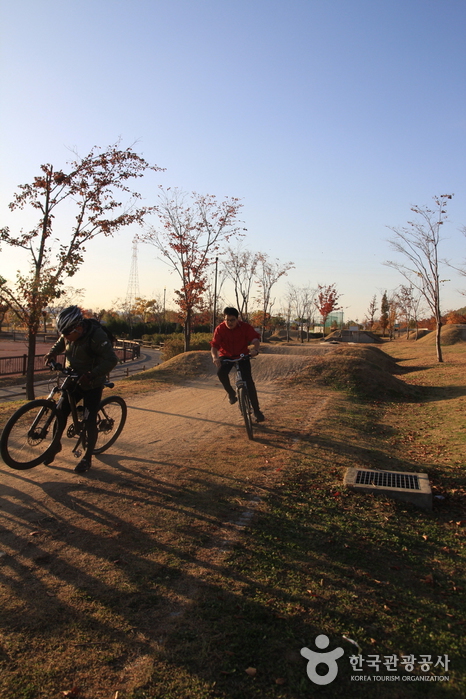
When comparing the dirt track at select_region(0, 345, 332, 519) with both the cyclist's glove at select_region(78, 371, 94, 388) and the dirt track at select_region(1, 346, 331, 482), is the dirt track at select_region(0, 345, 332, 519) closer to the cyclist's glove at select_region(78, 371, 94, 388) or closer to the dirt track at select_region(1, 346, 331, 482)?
the dirt track at select_region(1, 346, 331, 482)

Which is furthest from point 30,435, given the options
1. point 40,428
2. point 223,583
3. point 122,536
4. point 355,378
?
point 355,378

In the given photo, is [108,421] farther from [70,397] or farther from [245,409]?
[245,409]

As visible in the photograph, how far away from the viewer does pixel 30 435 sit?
16.1 ft

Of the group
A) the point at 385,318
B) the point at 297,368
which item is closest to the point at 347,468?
the point at 297,368

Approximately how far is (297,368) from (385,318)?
6375 cm

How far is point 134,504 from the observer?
4.29 m

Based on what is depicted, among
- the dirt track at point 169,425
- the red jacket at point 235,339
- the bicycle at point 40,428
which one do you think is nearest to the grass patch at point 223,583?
the dirt track at point 169,425

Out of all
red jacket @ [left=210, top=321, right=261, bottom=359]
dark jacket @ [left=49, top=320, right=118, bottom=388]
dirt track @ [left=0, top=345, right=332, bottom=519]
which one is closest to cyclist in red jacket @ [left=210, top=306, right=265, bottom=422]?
red jacket @ [left=210, top=321, right=261, bottom=359]

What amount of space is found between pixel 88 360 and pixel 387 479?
3.39m

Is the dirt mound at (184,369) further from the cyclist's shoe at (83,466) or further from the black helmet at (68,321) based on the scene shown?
the black helmet at (68,321)

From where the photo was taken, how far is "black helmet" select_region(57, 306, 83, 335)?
4.86 metres

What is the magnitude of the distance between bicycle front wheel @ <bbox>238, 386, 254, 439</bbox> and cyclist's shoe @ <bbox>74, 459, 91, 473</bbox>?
92.1 inches

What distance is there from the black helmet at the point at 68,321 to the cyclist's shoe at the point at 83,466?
138cm

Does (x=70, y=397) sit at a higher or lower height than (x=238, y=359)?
lower
